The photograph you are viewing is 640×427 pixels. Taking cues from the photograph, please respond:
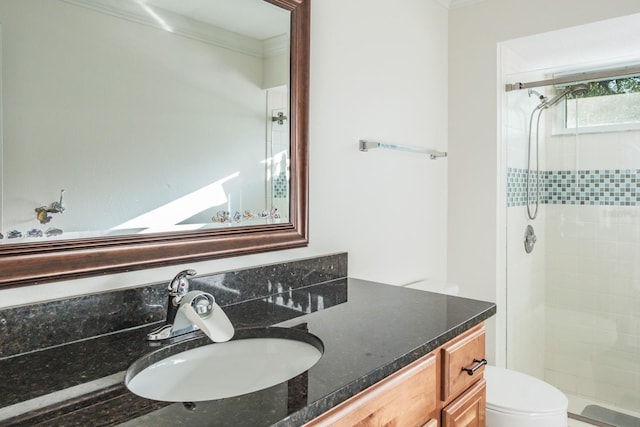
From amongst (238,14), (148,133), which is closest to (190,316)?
(148,133)

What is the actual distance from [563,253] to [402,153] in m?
1.29

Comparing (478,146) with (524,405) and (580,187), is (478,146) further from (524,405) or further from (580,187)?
(524,405)

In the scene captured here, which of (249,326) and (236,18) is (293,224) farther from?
(236,18)

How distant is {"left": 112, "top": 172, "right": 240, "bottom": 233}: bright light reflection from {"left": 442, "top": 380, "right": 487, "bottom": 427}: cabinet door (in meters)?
0.88

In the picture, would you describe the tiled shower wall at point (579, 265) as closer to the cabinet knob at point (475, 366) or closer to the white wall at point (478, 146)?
the white wall at point (478, 146)

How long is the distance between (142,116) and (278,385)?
80cm

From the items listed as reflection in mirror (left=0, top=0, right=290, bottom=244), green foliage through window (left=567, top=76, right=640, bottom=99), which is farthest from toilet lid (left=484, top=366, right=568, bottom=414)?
green foliage through window (left=567, top=76, right=640, bottom=99)

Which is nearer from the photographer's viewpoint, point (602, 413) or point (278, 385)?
point (278, 385)

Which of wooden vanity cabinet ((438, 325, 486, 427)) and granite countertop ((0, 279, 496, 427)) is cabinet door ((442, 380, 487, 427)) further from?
granite countertop ((0, 279, 496, 427))

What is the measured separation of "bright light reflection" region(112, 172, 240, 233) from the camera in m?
1.25

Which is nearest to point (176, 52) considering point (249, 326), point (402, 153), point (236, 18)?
point (236, 18)

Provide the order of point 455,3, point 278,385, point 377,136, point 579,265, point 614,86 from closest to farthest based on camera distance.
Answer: point 278,385
point 377,136
point 614,86
point 455,3
point 579,265

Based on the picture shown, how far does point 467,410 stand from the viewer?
1343mm

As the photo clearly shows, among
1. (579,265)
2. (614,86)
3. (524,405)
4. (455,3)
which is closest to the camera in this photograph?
(524,405)
